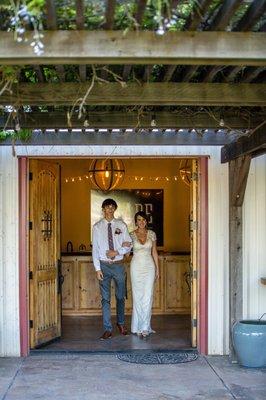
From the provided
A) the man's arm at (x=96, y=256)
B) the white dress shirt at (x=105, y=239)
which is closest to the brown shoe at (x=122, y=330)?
the man's arm at (x=96, y=256)

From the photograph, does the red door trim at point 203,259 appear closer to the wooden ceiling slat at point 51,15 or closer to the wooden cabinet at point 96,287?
the wooden cabinet at point 96,287

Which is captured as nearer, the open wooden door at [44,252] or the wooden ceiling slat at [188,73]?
the wooden ceiling slat at [188,73]

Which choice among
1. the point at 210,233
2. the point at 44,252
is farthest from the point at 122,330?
the point at 210,233

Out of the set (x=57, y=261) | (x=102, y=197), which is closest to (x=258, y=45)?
(x=57, y=261)

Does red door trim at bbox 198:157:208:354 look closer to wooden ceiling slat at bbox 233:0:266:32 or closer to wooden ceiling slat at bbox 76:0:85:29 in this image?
wooden ceiling slat at bbox 233:0:266:32

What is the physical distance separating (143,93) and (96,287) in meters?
5.42

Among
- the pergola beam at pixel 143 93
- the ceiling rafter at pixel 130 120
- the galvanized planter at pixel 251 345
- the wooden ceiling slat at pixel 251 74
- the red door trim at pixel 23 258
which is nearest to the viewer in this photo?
the wooden ceiling slat at pixel 251 74

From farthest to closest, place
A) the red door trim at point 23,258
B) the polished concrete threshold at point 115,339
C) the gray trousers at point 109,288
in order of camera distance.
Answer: the gray trousers at point 109,288
the polished concrete threshold at point 115,339
the red door trim at point 23,258

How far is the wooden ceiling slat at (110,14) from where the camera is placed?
2.70m

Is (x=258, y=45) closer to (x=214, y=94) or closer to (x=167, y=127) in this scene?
(x=214, y=94)

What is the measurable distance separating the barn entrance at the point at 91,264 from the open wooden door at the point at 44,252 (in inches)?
0.4

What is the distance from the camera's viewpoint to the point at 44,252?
23.6 feet

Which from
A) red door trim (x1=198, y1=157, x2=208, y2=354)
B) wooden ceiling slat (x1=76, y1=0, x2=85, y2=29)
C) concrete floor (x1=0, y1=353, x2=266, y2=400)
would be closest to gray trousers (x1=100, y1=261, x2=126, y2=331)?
concrete floor (x1=0, y1=353, x2=266, y2=400)

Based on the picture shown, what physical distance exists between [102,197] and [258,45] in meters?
7.51
